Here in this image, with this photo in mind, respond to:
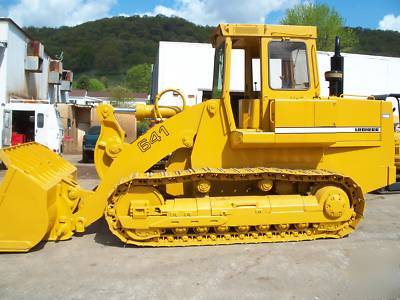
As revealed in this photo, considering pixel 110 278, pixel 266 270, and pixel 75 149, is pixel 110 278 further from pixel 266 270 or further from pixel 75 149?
pixel 75 149

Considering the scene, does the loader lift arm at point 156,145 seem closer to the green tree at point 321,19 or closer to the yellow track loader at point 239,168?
the yellow track loader at point 239,168

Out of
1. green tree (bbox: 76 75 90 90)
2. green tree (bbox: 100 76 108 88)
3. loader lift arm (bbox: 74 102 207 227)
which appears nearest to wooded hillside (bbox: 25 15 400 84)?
green tree (bbox: 100 76 108 88)

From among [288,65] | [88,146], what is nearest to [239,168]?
[288,65]

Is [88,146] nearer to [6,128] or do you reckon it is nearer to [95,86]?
[6,128]

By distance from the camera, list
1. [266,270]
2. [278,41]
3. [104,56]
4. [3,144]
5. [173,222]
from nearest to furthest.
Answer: [266,270] → [173,222] → [278,41] → [3,144] → [104,56]

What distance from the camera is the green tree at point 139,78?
318ft

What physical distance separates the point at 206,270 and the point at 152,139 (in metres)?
2.28

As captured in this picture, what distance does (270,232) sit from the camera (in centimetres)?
632

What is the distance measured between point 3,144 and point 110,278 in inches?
547

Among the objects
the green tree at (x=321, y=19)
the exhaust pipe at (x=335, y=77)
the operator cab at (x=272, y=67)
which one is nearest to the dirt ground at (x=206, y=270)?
the operator cab at (x=272, y=67)

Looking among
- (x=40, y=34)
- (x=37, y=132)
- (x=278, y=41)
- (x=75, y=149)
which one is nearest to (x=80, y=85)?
(x=40, y=34)

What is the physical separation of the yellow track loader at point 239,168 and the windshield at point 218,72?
21 mm

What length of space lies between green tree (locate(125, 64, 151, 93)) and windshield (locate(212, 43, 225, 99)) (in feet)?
294

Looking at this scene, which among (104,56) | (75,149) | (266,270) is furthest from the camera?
(104,56)
